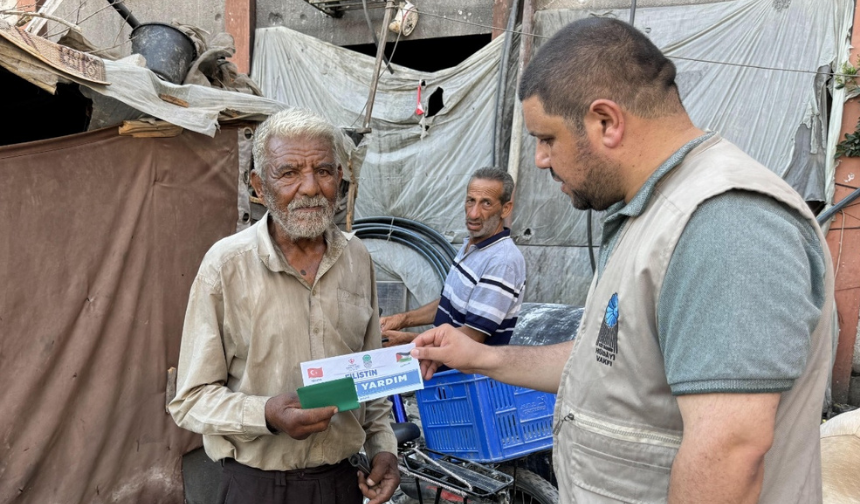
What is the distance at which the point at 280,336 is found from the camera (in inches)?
81.1

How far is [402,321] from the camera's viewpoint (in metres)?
3.68

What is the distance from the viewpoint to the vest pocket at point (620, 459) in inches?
47.9

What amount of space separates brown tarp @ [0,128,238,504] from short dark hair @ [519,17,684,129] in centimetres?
285

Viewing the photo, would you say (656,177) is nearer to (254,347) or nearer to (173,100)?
(254,347)

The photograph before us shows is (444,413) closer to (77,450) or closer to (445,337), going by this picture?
(445,337)

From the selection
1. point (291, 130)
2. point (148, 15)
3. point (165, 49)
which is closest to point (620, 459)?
point (291, 130)

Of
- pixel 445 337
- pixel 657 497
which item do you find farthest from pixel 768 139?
pixel 657 497

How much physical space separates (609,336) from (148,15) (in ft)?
31.5

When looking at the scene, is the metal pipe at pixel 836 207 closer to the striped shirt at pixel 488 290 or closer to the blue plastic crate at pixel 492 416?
the striped shirt at pixel 488 290

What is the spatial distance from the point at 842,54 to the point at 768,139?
1.00 m

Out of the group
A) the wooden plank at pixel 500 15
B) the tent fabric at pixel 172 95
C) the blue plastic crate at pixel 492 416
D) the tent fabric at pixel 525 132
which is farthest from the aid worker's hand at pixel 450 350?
the wooden plank at pixel 500 15

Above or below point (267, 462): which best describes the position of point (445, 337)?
above

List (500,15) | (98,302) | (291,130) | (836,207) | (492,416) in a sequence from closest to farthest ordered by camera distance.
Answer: (291,130) < (492,416) < (98,302) < (836,207) < (500,15)

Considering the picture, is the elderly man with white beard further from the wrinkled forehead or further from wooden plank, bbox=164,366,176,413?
wooden plank, bbox=164,366,176,413
